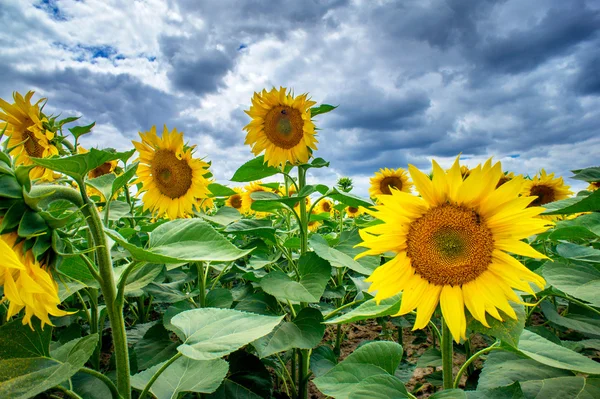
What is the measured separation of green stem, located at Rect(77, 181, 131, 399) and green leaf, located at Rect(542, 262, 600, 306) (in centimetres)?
140

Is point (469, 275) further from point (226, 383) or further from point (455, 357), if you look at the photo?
point (455, 357)

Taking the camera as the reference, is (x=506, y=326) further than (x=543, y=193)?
No

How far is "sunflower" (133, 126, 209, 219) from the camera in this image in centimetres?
265

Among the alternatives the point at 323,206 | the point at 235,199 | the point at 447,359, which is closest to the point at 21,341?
the point at 447,359

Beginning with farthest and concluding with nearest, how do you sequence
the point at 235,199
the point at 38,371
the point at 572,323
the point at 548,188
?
the point at 235,199
the point at 548,188
the point at 572,323
the point at 38,371

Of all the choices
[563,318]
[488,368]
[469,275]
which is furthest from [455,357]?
[469,275]

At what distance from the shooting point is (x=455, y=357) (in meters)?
2.91

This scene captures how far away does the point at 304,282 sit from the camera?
1.91 meters

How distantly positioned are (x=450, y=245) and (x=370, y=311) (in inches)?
12.7

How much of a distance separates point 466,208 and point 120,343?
1.16 metres

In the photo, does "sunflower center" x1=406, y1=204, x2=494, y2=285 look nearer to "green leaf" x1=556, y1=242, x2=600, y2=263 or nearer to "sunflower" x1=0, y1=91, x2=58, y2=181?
"green leaf" x1=556, y1=242, x2=600, y2=263

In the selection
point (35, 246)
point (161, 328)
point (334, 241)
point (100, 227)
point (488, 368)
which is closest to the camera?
point (35, 246)

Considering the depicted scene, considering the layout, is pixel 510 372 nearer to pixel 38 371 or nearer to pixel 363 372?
pixel 363 372

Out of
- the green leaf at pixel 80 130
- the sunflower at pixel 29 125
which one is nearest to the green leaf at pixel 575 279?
the green leaf at pixel 80 130
